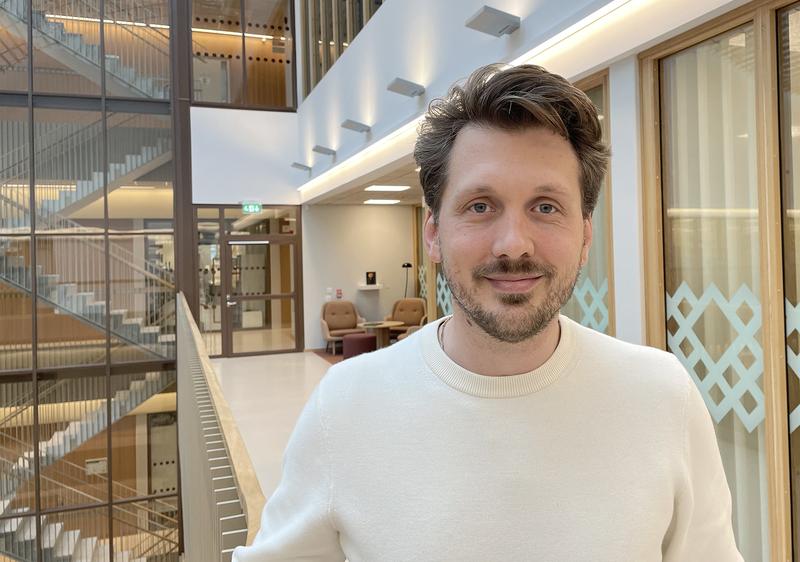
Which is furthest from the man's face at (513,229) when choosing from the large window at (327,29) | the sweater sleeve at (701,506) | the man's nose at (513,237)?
the large window at (327,29)

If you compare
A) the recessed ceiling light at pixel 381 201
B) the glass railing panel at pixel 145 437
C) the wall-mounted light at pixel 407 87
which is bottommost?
the glass railing panel at pixel 145 437

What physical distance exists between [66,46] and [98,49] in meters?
0.51

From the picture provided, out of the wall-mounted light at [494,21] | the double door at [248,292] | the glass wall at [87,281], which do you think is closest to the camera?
the wall-mounted light at [494,21]

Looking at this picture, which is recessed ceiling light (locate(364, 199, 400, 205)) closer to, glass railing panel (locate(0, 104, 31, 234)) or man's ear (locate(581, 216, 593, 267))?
glass railing panel (locate(0, 104, 31, 234))

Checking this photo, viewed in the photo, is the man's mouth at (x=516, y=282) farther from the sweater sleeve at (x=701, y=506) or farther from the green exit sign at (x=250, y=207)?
the green exit sign at (x=250, y=207)

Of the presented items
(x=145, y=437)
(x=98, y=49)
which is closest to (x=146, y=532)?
(x=145, y=437)

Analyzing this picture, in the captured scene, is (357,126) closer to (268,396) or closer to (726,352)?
(268,396)

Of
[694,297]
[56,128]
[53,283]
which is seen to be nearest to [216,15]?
[56,128]

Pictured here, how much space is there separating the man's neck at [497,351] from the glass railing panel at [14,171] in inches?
451

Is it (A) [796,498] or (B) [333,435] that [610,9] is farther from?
(B) [333,435]

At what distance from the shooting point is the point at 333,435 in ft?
3.81

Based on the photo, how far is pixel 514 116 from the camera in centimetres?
110

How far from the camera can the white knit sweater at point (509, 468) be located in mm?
1053

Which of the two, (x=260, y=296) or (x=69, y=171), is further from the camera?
(x=260, y=296)
